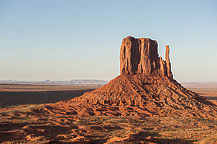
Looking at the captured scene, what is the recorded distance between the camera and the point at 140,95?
38062mm

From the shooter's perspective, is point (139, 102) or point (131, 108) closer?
point (131, 108)

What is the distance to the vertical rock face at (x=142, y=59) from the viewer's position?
4344 centimetres

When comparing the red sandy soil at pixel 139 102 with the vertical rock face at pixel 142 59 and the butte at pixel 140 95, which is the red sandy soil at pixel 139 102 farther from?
the vertical rock face at pixel 142 59

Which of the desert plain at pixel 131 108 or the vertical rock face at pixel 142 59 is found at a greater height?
the vertical rock face at pixel 142 59

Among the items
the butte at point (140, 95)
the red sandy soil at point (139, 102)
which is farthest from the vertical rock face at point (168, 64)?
the red sandy soil at point (139, 102)

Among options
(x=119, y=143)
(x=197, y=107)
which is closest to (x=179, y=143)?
(x=119, y=143)

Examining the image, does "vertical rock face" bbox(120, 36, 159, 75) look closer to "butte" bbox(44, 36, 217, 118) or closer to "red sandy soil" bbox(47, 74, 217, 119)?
"butte" bbox(44, 36, 217, 118)

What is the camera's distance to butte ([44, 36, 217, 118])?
110ft

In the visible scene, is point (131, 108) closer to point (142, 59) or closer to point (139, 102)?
point (139, 102)

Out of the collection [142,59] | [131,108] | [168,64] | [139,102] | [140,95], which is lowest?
[131,108]

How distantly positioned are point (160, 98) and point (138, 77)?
23.5 ft

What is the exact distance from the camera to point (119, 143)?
14.2 m

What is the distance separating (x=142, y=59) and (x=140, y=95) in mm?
9305

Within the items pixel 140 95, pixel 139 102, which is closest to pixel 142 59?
pixel 140 95
